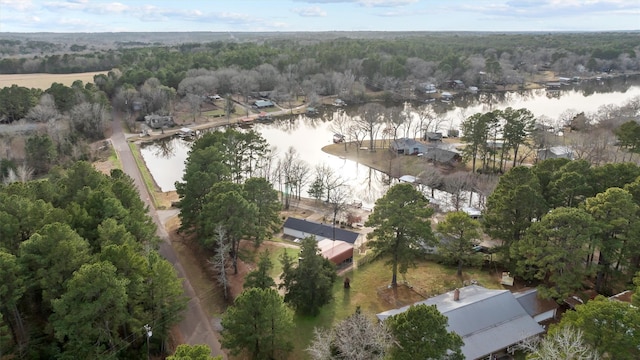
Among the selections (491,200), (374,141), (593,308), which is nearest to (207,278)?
(491,200)

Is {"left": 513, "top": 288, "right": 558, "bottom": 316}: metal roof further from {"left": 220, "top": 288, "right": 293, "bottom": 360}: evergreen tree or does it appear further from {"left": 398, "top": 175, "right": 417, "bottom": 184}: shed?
{"left": 398, "top": 175, "right": 417, "bottom": 184}: shed

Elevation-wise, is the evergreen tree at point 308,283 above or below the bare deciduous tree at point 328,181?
above

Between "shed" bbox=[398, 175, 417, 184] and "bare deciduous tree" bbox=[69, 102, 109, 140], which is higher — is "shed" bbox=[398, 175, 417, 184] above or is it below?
below

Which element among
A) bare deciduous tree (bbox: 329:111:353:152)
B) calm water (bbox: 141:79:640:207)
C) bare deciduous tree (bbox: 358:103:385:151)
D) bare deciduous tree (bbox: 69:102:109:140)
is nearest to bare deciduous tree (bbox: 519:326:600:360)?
calm water (bbox: 141:79:640:207)

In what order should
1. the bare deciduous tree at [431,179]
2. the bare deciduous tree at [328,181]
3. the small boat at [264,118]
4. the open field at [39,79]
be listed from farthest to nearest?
the open field at [39,79] → the small boat at [264,118] → the bare deciduous tree at [431,179] → the bare deciduous tree at [328,181]

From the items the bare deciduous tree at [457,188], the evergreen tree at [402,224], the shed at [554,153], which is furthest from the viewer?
the shed at [554,153]

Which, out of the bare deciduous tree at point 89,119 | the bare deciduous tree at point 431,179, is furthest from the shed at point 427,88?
the bare deciduous tree at point 89,119

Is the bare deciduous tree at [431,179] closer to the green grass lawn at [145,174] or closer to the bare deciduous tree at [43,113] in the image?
the green grass lawn at [145,174]
